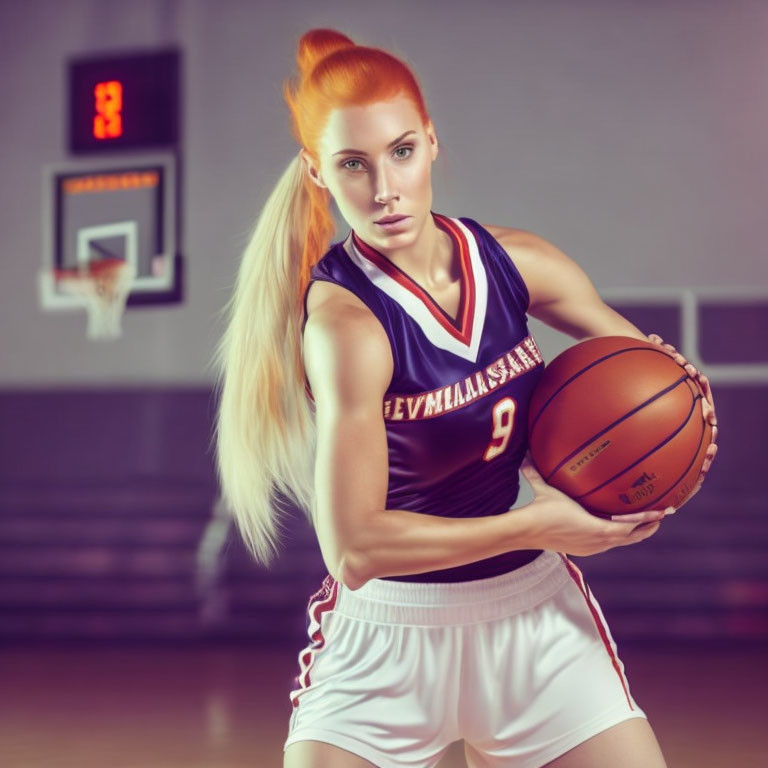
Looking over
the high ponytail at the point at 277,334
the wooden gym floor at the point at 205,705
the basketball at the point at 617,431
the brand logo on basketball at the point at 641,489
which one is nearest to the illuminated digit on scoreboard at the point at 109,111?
the wooden gym floor at the point at 205,705

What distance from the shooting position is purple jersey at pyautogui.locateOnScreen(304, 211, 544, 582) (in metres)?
1.38

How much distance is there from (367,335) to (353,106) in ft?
0.92

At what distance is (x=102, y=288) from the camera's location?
16.3 ft

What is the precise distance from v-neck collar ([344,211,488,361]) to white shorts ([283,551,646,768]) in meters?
0.31

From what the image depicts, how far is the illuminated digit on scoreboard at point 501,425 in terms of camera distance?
4.64 feet

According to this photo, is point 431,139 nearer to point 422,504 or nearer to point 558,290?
point 558,290

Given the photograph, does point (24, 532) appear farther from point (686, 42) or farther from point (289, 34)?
point (686, 42)

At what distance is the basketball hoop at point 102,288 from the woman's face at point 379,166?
145 inches

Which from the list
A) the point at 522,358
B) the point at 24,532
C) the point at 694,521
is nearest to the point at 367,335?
the point at 522,358

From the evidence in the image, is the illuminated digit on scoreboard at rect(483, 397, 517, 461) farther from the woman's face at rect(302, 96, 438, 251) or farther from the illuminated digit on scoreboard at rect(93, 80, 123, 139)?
the illuminated digit on scoreboard at rect(93, 80, 123, 139)

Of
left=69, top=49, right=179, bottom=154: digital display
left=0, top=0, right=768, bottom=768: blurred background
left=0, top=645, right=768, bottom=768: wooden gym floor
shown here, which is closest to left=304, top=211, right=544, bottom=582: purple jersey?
left=0, top=645, right=768, bottom=768: wooden gym floor

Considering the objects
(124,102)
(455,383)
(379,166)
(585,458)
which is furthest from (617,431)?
(124,102)

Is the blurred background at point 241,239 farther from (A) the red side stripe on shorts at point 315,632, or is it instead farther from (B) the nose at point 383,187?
(B) the nose at point 383,187

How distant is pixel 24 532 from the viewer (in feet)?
16.0
